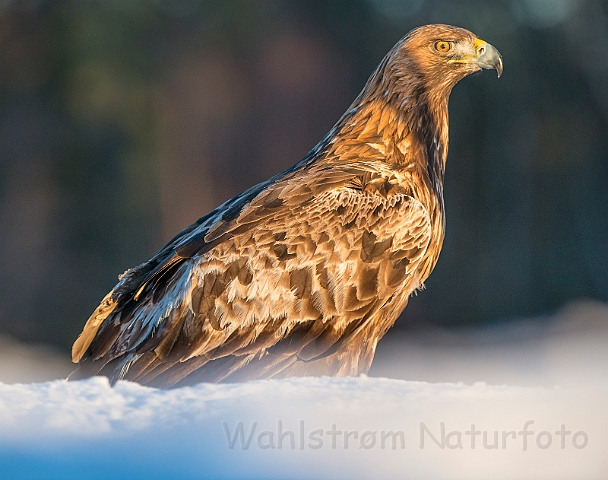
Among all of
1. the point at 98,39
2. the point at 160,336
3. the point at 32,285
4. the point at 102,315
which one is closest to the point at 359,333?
the point at 160,336

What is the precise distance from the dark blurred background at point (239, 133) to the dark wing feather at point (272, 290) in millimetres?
12788

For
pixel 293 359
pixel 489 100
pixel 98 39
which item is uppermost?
pixel 98 39

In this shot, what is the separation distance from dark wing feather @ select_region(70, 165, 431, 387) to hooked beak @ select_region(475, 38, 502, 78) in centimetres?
106

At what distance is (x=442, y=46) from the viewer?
4.92 metres

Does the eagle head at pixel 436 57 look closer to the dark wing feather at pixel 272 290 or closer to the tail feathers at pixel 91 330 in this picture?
the dark wing feather at pixel 272 290

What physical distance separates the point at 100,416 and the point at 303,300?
2.30 m

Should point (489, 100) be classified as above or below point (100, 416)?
above

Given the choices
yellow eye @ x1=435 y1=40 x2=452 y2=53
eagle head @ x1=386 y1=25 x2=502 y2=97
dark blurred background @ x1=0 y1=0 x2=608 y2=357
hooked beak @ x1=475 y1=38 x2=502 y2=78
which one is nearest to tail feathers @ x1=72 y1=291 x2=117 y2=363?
eagle head @ x1=386 y1=25 x2=502 y2=97

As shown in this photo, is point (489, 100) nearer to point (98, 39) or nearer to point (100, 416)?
point (98, 39)

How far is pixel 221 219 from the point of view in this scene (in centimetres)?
435

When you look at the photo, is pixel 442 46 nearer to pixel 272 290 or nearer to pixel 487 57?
pixel 487 57

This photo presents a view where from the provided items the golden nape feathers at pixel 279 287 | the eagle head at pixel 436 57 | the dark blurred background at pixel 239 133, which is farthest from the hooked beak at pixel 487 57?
the dark blurred background at pixel 239 133

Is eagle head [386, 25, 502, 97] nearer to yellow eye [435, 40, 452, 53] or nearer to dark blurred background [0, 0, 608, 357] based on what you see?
yellow eye [435, 40, 452, 53]

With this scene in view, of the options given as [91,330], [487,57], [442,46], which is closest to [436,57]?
[442,46]
